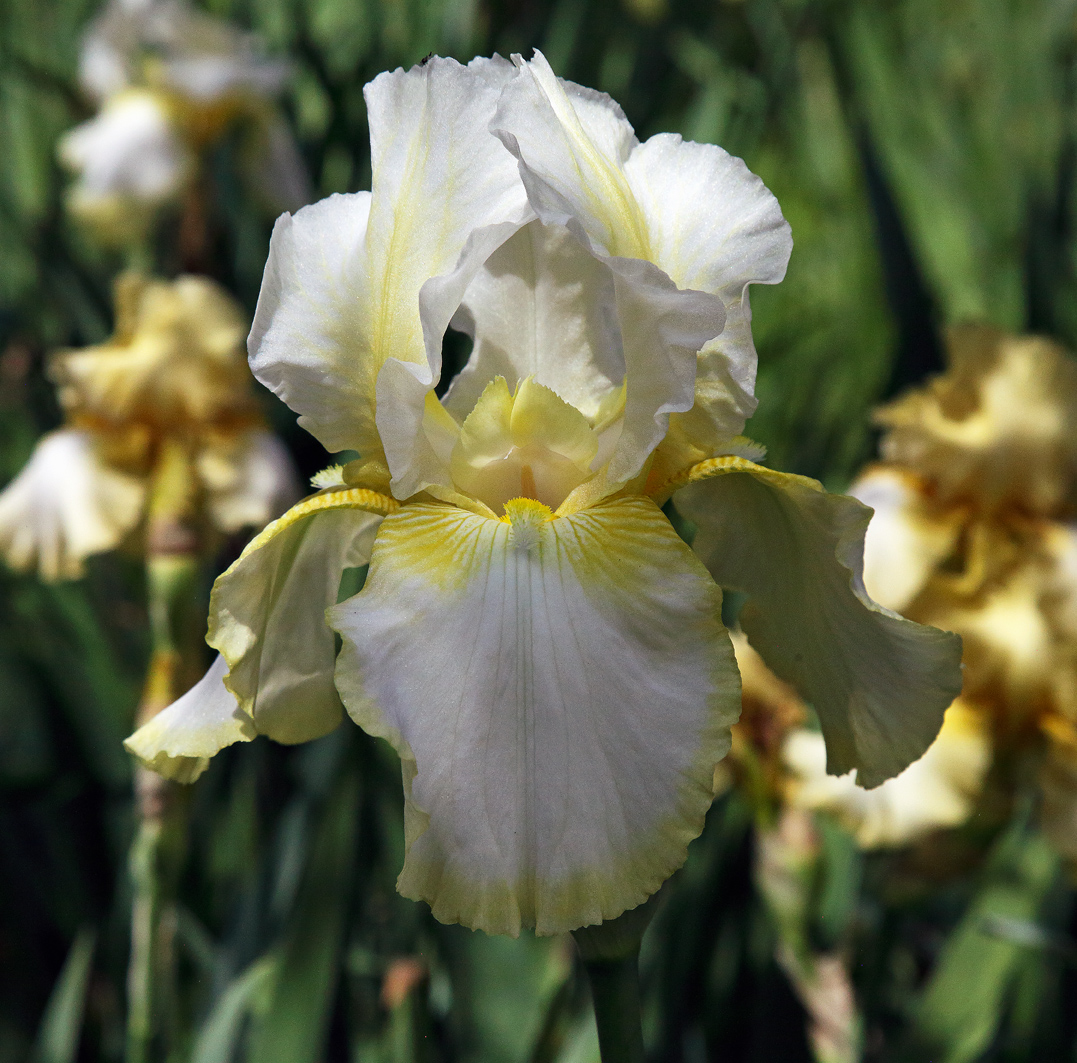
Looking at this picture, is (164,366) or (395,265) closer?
(395,265)

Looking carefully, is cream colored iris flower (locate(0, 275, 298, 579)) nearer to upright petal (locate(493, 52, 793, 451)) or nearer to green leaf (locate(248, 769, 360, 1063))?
green leaf (locate(248, 769, 360, 1063))

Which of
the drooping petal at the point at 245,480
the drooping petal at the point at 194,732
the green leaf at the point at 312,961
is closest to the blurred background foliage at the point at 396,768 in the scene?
the green leaf at the point at 312,961

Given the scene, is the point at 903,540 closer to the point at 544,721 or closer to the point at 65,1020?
the point at 544,721

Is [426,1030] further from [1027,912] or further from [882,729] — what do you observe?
[1027,912]

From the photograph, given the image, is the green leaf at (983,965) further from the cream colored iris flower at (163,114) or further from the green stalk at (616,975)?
the cream colored iris flower at (163,114)

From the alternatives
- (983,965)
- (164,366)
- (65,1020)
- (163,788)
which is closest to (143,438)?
(164,366)

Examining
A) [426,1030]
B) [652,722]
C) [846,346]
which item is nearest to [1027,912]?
[426,1030]

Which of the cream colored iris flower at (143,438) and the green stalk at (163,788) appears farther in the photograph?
the cream colored iris flower at (143,438)
